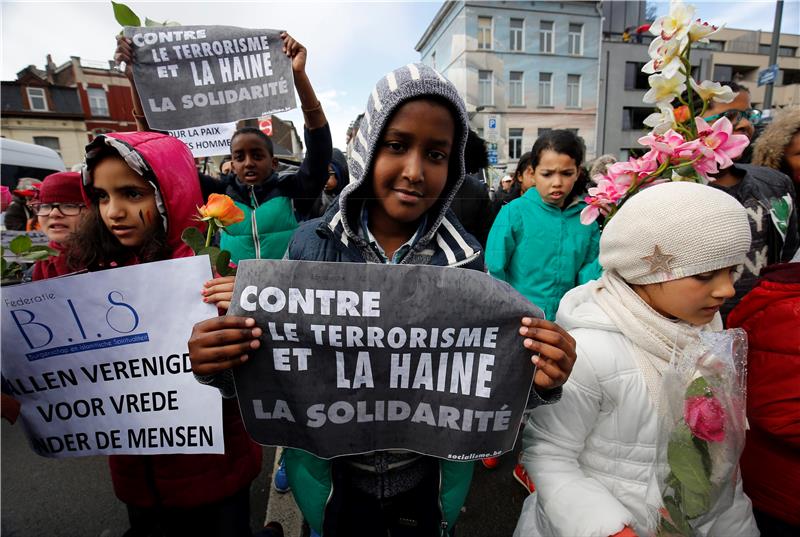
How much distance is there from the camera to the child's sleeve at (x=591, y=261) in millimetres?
2633

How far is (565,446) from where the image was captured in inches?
45.7

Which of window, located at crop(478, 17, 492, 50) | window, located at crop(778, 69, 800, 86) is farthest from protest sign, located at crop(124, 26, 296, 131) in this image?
window, located at crop(778, 69, 800, 86)

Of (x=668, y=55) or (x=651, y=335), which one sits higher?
(x=668, y=55)

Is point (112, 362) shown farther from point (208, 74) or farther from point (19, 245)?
point (208, 74)

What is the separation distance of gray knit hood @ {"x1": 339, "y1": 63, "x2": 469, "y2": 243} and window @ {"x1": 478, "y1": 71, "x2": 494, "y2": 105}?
24.3 metres

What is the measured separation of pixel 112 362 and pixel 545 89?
29190 millimetres

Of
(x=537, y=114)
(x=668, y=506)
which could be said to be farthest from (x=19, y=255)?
(x=537, y=114)

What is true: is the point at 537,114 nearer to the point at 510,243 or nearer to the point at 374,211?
the point at 510,243

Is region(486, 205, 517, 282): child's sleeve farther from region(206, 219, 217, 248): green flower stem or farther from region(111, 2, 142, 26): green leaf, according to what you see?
region(111, 2, 142, 26): green leaf

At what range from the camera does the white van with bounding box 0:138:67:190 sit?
288 inches

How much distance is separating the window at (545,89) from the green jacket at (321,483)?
28166 millimetres

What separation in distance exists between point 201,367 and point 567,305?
1182 millimetres

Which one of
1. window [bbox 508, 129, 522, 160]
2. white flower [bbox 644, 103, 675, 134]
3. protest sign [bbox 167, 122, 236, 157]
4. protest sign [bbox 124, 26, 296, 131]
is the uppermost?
window [bbox 508, 129, 522, 160]

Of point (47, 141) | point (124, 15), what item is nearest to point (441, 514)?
point (124, 15)
